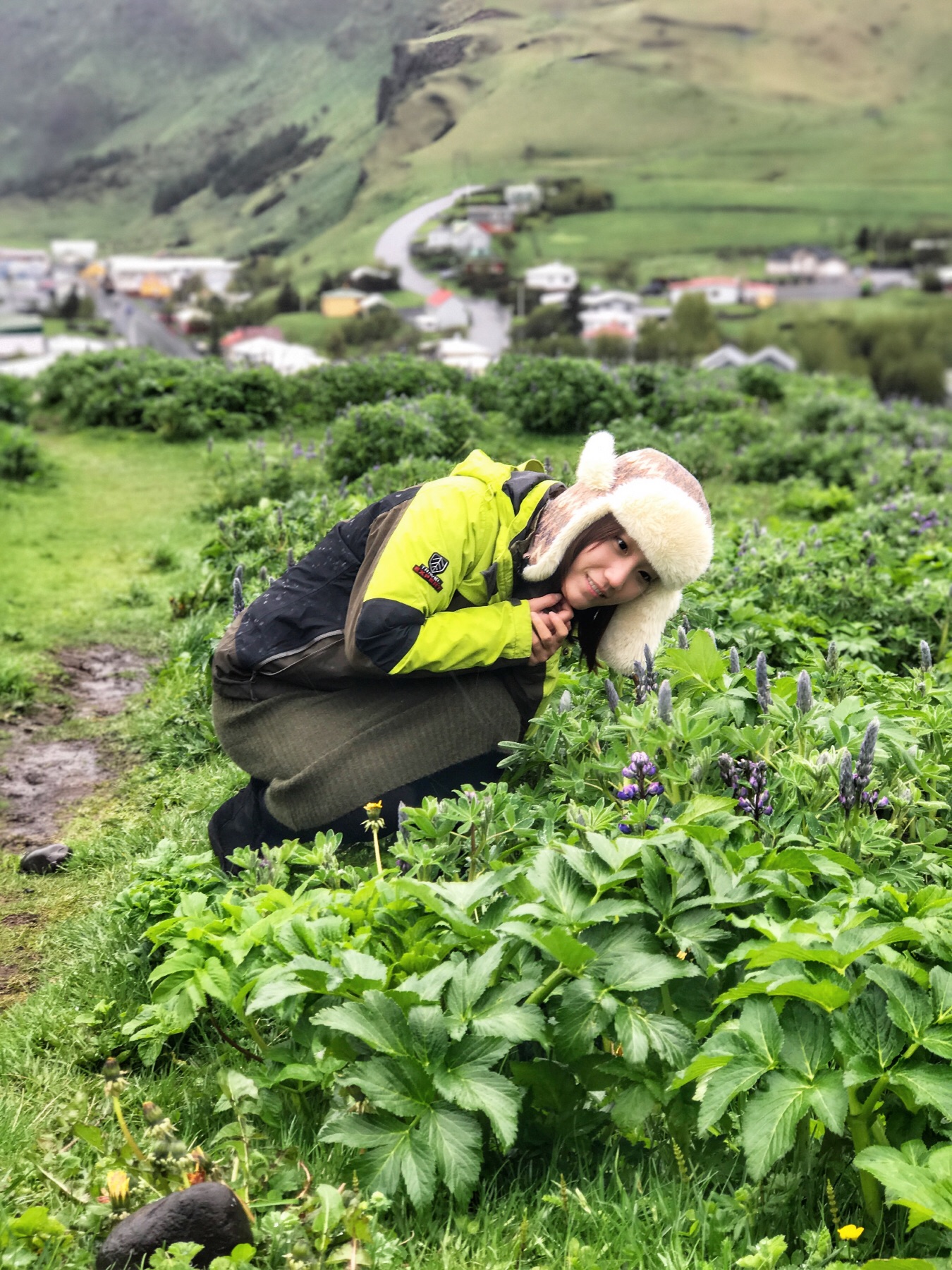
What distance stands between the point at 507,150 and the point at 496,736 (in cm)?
476

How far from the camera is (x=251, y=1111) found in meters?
2.32

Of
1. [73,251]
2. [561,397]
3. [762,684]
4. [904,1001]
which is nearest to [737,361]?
[561,397]

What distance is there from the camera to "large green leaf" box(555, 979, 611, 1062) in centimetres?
202

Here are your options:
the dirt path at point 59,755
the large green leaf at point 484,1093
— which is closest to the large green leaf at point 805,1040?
the large green leaf at point 484,1093

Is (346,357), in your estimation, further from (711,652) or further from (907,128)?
(907,128)

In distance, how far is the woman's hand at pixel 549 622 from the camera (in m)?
3.35

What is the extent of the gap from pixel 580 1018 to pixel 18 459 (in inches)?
408

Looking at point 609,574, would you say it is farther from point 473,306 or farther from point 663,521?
point 473,306

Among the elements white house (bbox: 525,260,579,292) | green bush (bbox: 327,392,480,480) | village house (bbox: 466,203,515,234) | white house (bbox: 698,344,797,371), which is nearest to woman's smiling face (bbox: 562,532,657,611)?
green bush (bbox: 327,392,480,480)

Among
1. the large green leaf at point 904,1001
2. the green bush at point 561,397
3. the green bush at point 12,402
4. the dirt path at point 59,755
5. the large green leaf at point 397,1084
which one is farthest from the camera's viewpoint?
the green bush at point 12,402

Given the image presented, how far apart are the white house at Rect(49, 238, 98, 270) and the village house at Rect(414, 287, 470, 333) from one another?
8864 millimetres

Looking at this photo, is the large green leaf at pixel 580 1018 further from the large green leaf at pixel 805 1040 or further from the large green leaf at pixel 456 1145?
the large green leaf at pixel 805 1040

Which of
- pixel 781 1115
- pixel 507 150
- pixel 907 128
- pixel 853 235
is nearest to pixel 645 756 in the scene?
pixel 781 1115

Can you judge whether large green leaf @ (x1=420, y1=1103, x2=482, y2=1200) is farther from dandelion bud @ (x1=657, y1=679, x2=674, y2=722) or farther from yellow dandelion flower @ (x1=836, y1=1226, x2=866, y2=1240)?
dandelion bud @ (x1=657, y1=679, x2=674, y2=722)
